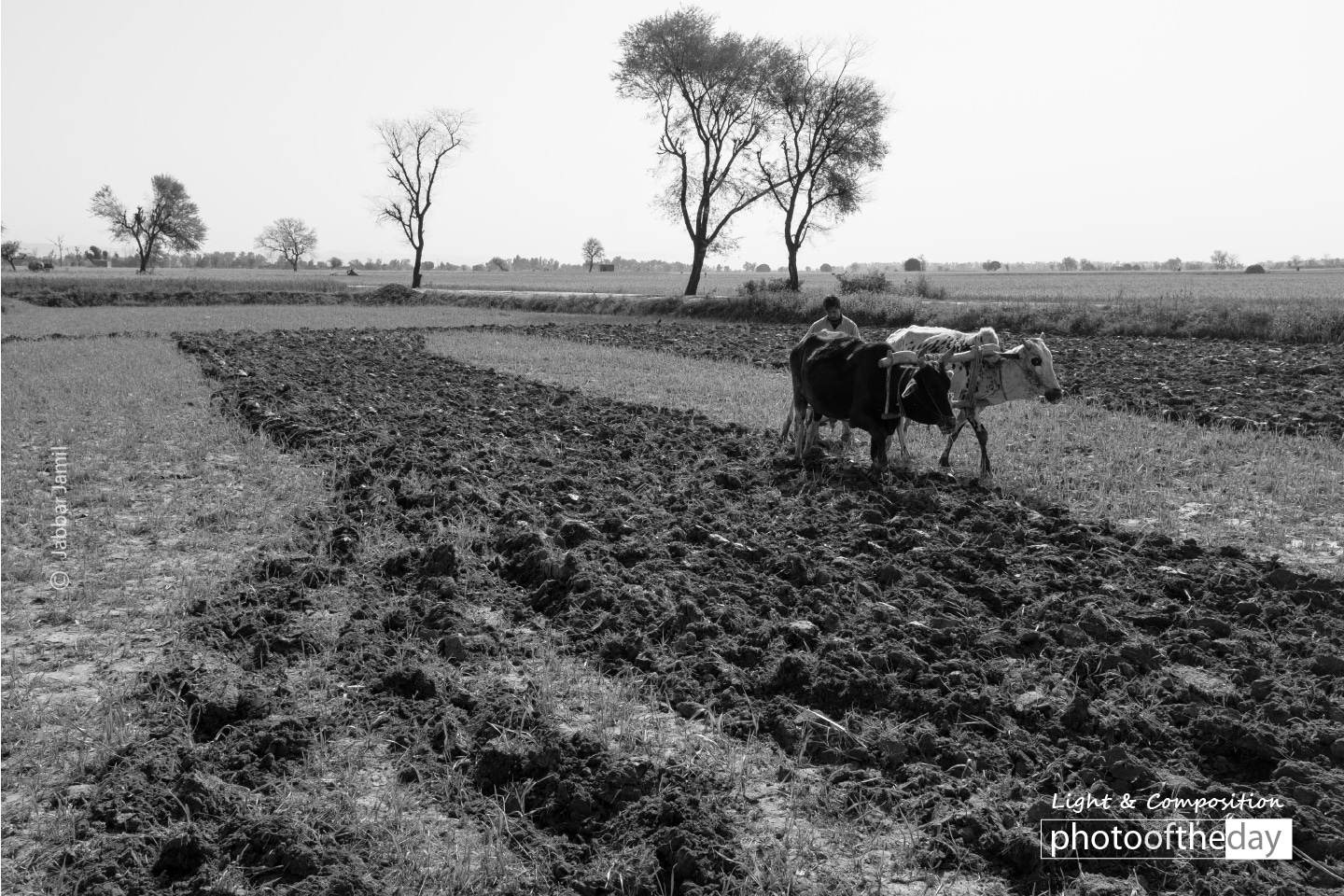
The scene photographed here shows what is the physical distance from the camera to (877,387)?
375 inches

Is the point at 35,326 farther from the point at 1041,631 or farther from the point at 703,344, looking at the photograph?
the point at 1041,631

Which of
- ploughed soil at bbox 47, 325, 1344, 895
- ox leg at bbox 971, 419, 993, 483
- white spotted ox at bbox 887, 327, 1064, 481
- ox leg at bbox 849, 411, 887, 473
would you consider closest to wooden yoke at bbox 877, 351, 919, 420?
ox leg at bbox 849, 411, 887, 473

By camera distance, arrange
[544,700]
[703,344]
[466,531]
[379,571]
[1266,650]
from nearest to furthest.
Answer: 1. [544,700]
2. [1266,650]
3. [379,571]
4. [466,531]
5. [703,344]

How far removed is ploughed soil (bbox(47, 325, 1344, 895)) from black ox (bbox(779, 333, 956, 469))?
62 centimetres

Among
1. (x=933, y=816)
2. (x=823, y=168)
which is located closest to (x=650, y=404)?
(x=933, y=816)

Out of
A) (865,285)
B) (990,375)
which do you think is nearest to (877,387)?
(990,375)

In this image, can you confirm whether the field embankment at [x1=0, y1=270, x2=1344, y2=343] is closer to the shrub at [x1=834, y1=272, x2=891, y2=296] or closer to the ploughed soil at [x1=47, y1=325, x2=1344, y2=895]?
the shrub at [x1=834, y1=272, x2=891, y2=296]

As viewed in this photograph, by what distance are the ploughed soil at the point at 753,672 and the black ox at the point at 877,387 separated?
619mm

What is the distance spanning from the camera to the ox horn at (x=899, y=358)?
9.16 m

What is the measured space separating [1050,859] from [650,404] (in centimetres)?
1150

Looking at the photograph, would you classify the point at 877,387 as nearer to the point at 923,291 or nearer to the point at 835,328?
the point at 835,328

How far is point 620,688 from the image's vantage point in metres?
5.22

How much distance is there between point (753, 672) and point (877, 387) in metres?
4.78

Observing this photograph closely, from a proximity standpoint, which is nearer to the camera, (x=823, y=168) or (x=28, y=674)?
(x=28, y=674)
